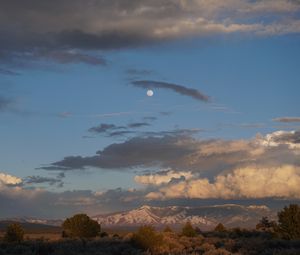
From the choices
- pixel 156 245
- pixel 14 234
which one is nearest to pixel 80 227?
pixel 14 234

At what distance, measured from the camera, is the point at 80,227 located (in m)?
62.7

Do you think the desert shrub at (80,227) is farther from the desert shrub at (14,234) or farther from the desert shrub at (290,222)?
the desert shrub at (290,222)

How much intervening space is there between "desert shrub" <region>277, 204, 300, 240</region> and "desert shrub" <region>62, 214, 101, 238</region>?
21.8 metres

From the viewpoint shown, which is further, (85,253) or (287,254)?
(85,253)

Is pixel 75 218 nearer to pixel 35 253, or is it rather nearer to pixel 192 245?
pixel 192 245

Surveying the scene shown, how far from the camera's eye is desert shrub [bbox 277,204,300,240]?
50844 mm

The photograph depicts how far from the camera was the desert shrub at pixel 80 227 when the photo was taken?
62312mm

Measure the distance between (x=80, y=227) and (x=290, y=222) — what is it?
2439cm

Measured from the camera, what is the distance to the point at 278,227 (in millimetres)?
53500

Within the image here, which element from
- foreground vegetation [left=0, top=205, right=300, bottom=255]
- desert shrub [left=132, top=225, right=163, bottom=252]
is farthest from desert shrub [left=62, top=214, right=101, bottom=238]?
desert shrub [left=132, top=225, right=163, bottom=252]

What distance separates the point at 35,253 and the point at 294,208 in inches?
1099

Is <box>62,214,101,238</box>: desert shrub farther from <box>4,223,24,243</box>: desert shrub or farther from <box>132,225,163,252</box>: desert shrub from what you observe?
<box>132,225,163,252</box>: desert shrub

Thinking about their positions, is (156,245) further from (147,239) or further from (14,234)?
(14,234)

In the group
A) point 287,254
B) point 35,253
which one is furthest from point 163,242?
point 287,254
